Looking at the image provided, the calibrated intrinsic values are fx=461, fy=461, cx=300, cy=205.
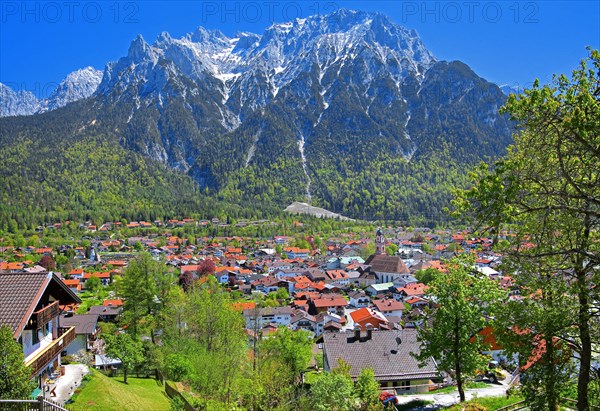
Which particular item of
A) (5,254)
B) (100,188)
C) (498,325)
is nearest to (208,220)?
(100,188)

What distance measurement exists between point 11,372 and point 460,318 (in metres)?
15.7

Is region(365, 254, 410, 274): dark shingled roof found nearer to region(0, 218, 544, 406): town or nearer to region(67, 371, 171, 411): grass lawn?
region(0, 218, 544, 406): town

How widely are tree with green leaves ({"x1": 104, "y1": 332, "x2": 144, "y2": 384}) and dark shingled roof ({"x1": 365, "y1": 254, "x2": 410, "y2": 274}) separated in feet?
196

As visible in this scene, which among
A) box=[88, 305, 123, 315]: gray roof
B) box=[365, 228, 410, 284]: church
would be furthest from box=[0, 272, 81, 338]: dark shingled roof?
box=[365, 228, 410, 284]: church

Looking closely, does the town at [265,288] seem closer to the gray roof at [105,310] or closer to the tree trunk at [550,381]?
the gray roof at [105,310]

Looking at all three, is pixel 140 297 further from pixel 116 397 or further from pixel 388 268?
pixel 388 268

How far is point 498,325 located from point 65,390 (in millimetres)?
14693

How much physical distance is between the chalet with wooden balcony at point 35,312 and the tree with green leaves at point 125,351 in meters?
5.32

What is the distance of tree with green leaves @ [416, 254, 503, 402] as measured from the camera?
18.9m

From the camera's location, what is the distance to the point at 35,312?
14477 millimetres

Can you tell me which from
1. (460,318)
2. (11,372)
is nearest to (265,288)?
(460,318)

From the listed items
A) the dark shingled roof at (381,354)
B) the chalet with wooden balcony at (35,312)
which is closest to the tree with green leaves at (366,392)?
the dark shingled roof at (381,354)

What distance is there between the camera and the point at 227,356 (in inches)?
806

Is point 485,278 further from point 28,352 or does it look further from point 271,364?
point 28,352
